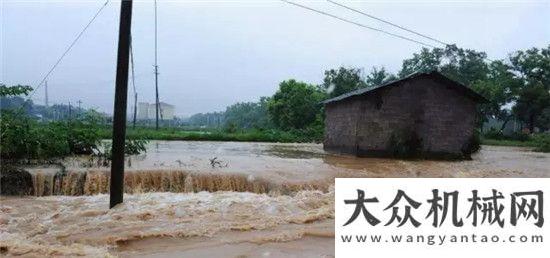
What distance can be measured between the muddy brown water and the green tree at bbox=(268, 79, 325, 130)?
24378 mm

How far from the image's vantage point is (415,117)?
15.0m

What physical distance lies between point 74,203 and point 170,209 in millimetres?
1629

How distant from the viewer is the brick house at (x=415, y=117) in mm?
14789

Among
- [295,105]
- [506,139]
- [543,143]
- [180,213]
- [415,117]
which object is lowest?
[180,213]

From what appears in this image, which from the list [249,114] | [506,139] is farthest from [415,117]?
[249,114]

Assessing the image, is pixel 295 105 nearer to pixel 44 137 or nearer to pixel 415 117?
pixel 415 117

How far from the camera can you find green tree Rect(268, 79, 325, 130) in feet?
116

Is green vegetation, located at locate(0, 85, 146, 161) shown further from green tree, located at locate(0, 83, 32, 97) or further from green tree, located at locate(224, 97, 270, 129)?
green tree, located at locate(224, 97, 270, 129)

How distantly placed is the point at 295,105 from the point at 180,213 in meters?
29.4

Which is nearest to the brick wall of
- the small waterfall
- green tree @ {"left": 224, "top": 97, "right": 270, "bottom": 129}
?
the small waterfall

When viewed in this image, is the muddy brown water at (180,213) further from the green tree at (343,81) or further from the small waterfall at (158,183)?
the green tree at (343,81)

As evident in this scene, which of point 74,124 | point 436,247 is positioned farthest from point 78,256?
point 74,124

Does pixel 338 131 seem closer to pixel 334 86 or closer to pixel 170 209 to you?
pixel 170 209

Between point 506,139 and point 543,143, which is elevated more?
point 506,139
